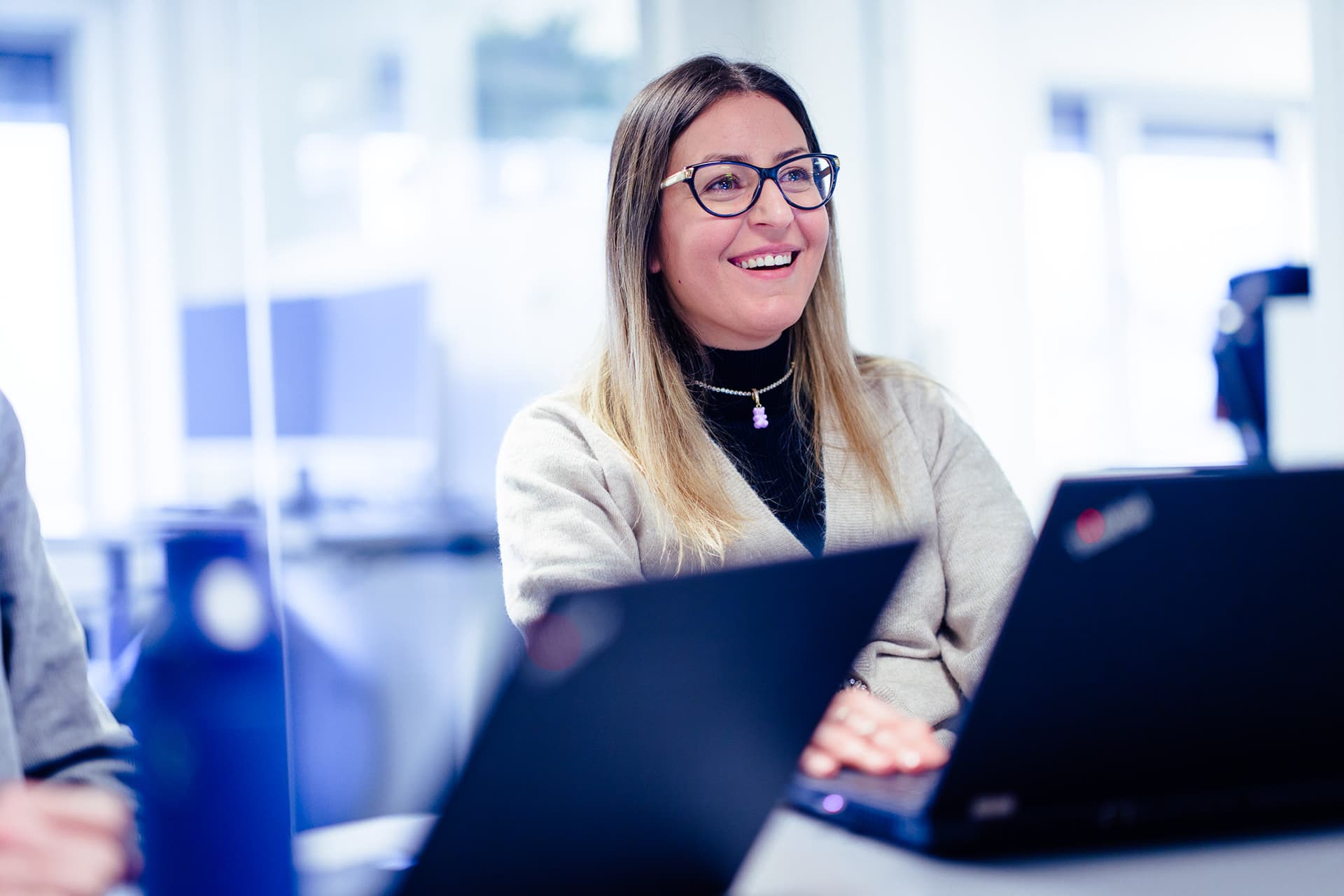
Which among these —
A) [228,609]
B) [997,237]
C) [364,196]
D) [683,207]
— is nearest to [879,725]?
[683,207]

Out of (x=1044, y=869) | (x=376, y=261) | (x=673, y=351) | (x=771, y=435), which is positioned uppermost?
(x=376, y=261)

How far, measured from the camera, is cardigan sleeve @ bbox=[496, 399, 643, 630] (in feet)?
3.85

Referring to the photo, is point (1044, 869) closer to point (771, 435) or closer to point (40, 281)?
point (771, 435)

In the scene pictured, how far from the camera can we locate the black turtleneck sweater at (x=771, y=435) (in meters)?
1.40

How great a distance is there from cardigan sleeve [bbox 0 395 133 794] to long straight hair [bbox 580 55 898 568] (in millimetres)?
614

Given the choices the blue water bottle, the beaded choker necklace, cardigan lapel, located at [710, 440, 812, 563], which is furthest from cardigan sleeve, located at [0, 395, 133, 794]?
the beaded choker necklace

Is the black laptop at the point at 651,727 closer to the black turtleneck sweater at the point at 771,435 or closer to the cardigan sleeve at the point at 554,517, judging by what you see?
the cardigan sleeve at the point at 554,517

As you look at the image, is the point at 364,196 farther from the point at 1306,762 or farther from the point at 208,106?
the point at 1306,762

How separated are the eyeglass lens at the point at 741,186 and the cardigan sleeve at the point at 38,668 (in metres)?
0.83

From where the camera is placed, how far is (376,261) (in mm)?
3994

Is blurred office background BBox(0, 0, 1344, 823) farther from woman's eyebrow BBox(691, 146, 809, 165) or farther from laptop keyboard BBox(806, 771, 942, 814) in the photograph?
laptop keyboard BBox(806, 771, 942, 814)

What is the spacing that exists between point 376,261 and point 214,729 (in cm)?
256

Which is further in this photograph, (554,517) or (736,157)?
(736,157)

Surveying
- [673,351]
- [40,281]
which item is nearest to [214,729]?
[673,351]
